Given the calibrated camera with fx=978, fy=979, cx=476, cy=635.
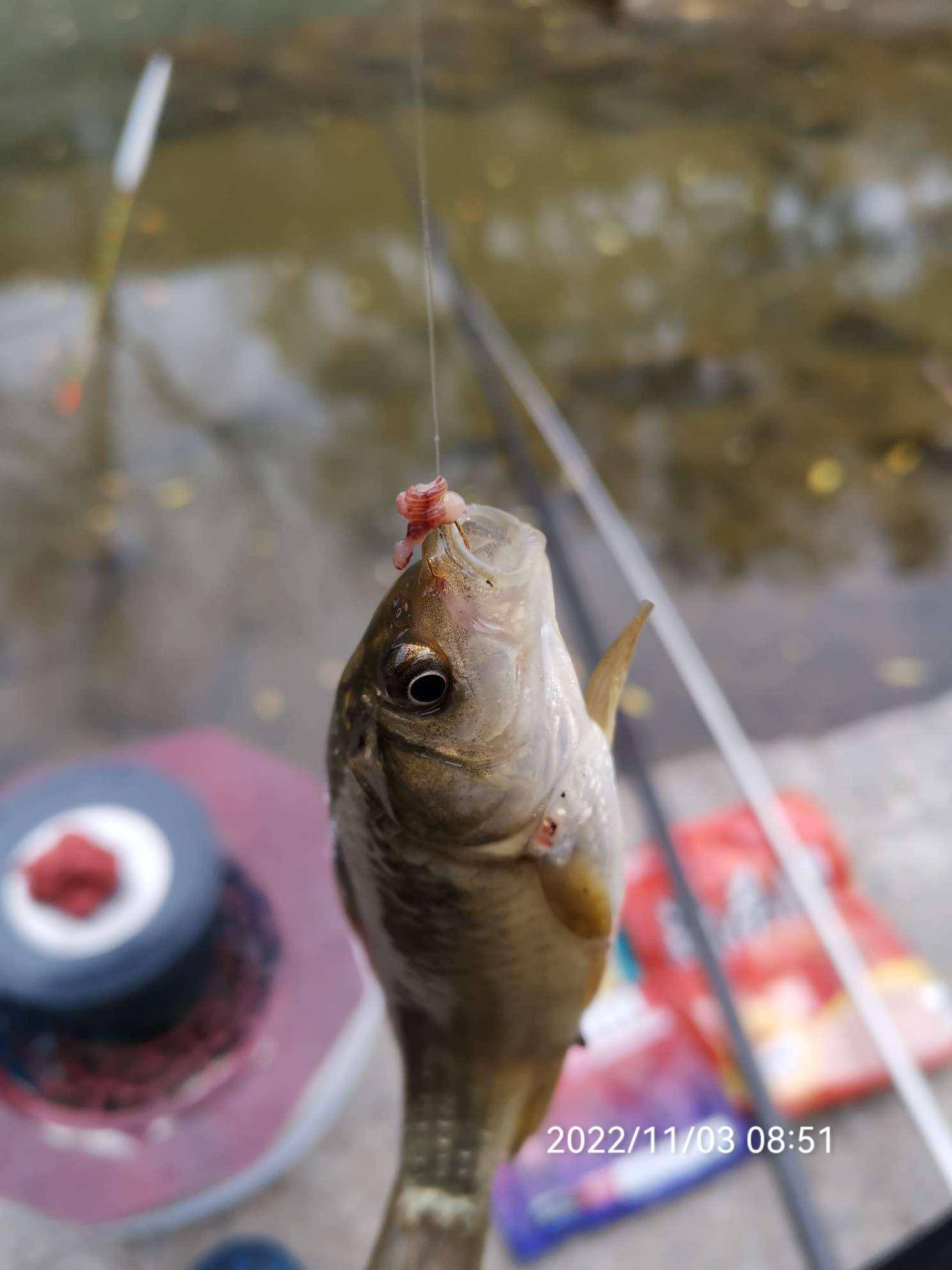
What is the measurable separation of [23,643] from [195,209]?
2064 millimetres

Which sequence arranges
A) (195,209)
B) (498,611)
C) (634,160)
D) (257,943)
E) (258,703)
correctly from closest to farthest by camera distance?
1. (498,611)
2. (257,943)
3. (258,703)
4. (195,209)
5. (634,160)

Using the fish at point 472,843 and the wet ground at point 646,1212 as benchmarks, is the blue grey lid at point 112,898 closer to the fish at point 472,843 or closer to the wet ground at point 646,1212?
the fish at point 472,843

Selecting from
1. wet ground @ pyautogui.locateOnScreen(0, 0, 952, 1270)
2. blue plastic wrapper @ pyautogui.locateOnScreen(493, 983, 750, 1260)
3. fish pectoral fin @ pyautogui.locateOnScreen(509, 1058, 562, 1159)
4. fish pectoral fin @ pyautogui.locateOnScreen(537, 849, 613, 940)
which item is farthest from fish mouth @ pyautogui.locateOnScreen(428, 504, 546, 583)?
wet ground @ pyautogui.locateOnScreen(0, 0, 952, 1270)

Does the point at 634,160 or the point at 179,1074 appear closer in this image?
the point at 179,1074

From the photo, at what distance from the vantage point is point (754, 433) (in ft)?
10.0

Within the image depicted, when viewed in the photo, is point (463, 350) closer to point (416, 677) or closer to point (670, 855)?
point (670, 855)

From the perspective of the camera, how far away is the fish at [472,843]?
74 cm

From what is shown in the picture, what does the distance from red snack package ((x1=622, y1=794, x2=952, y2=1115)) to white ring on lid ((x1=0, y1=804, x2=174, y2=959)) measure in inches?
38.1

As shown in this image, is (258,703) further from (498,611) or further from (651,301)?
(651,301)

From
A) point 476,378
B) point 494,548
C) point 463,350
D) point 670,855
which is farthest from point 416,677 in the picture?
point 463,350

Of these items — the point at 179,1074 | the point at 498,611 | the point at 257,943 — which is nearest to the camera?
the point at 498,611

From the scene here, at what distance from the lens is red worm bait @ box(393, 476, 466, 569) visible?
613 millimetres

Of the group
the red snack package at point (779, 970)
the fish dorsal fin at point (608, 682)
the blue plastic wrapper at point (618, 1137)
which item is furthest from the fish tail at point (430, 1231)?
the red snack package at point (779, 970)

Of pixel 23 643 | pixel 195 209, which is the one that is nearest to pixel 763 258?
pixel 195 209
